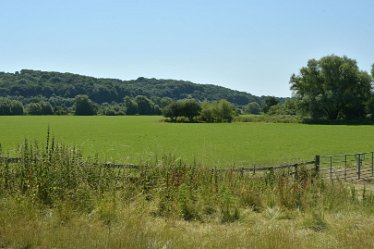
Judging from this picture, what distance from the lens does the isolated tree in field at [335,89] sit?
9988 centimetres

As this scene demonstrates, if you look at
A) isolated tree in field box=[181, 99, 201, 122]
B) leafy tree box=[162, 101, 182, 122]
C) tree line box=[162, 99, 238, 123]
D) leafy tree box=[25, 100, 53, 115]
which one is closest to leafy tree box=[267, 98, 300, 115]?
tree line box=[162, 99, 238, 123]

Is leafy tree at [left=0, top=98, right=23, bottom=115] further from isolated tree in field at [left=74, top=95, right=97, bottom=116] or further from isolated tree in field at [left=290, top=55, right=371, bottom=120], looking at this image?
isolated tree in field at [left=290, top=55, right=371, bottom=120]

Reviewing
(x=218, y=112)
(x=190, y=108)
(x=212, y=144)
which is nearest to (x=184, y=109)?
(x=190, y=108)

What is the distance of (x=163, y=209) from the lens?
27.3 feet

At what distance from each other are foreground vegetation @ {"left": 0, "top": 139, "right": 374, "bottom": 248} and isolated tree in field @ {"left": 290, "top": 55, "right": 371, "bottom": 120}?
3729 inches

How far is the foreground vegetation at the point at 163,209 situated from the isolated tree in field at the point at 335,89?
94.7m

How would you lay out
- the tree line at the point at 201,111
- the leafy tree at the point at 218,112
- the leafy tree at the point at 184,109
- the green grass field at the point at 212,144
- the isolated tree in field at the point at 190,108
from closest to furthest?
1. the green grass field at the point at 212,144
2. the leafy tree at the point at 218,112
3. the tree line at the point at 201,111
4. the isolated tree in field at the point at 190,108
5. the leafy tree at the point at 184,109

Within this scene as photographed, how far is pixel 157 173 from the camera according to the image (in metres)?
9.81

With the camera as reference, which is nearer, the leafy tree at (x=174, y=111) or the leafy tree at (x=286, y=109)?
the leafy tree at (x=174, y=111)

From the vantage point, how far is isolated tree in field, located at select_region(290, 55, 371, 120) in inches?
3932

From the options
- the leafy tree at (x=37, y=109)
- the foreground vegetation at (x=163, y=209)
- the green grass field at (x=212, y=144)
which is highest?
the leafy tree at (x=37, y=109)

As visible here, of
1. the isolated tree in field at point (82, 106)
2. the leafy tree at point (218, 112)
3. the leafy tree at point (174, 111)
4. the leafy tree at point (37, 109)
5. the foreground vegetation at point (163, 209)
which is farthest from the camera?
the isolated tree in field at point (82, 106)

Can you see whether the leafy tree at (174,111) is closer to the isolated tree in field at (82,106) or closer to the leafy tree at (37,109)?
the isolated tree in field at (82,106)

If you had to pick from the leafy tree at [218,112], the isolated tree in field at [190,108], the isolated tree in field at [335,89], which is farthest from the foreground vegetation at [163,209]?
the isolated tree in field at [190,108]
